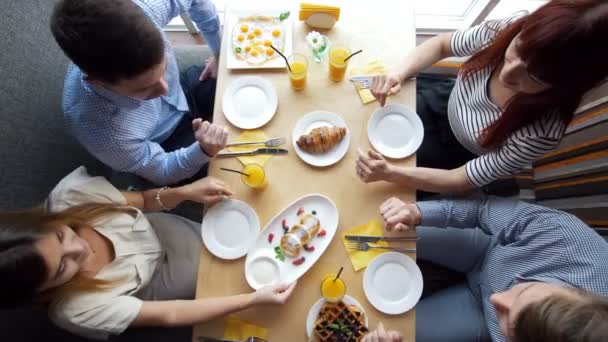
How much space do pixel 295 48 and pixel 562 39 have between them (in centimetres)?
87

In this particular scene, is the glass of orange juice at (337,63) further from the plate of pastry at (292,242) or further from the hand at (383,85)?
the plate of pastry at (292,242)

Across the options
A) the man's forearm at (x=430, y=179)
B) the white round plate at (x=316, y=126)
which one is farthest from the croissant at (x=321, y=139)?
the man's forearm at (x=430, y=179)

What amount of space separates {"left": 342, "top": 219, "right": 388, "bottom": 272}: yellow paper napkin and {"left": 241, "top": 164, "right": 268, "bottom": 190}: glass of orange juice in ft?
1.08

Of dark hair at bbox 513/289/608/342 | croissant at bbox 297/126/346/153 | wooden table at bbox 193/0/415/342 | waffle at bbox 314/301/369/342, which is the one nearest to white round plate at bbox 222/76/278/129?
wooden table at bbox 193/0/415/342

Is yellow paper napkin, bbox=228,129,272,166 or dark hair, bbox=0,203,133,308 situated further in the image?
yellow paper napkin, bbox=228,129,272,166

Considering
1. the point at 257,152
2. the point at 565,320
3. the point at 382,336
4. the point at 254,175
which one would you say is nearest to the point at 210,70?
the point at 257,152

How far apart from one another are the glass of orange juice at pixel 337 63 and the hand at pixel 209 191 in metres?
0.56

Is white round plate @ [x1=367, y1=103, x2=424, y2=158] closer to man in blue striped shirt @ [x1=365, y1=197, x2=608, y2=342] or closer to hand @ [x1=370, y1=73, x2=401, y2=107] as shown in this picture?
hand @ [x1=370, y1=73, x2=401, y2=107]

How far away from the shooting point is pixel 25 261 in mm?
990

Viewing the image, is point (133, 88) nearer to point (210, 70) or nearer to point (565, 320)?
point (210, 70)

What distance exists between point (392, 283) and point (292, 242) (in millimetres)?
346

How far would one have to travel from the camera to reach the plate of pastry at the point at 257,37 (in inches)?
57.7

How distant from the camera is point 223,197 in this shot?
4.32 ft

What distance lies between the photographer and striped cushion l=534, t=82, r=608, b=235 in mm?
1422
